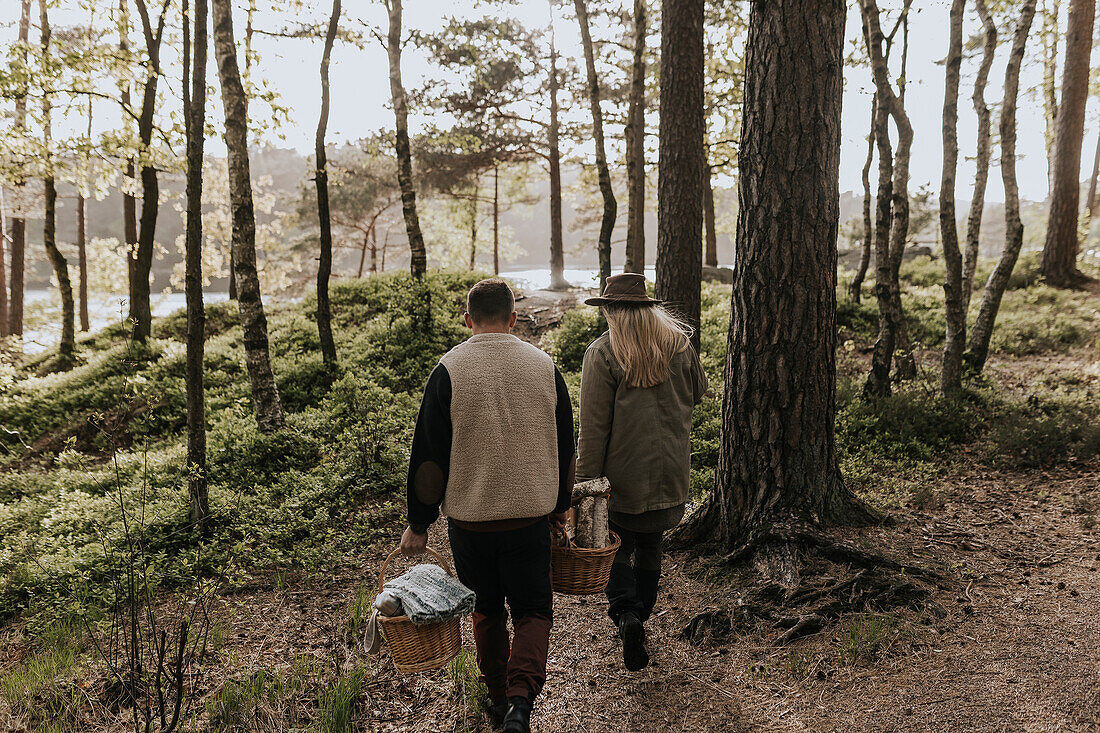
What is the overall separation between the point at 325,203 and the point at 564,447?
9.61 meters

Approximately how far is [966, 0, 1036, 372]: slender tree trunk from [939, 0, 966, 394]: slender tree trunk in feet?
3.29

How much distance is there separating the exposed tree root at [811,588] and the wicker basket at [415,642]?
1941 millimetres

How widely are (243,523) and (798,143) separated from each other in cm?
659

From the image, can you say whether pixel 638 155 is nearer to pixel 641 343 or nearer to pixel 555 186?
pixel 641 343

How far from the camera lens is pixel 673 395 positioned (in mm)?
3719

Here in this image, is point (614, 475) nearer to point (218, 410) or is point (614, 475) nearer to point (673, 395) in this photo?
point (673, 395)

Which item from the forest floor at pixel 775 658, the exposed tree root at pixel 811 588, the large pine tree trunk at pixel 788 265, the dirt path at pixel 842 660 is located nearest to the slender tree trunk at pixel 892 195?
the forest floor at pixel 775 658

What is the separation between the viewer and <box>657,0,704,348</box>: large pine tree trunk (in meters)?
7.66

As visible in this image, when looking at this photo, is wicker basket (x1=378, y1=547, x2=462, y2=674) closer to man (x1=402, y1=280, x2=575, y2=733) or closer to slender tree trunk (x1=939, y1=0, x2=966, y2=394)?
man (x1=402, y1=280, x2=575, y2=733)

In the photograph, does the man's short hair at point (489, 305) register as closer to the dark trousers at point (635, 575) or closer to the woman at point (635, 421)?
the woman at point (635, 421)

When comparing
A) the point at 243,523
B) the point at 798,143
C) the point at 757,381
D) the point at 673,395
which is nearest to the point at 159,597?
the point at 243,523

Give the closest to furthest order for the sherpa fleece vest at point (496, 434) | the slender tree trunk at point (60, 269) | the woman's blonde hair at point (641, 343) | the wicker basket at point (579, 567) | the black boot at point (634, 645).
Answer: the sherpa fleece vest at point (496, 434) → the wicker basket at point (579, 567) → the woman's blonde hair at point (641, 343) → the black boot at point (634, 645) → the slender tree trunk at point (60, 269)

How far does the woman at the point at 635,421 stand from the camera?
3.62 meters

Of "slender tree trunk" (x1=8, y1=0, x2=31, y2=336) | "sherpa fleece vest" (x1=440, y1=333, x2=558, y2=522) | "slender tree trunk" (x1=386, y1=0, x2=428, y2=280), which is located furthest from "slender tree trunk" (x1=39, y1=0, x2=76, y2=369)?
"sherpa fleece vest" (x1=440, y1=333, x2=558, y2=522)
